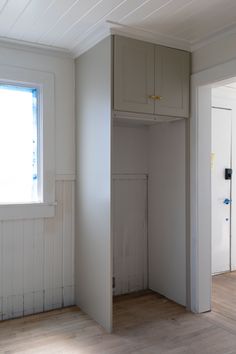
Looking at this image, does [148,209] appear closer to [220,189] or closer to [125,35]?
[220,189]

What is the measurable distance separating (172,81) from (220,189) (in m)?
1.75

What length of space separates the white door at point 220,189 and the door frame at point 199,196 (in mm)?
1095

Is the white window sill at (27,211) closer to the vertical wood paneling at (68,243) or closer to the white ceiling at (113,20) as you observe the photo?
the vertical wood paneling at (68,243)

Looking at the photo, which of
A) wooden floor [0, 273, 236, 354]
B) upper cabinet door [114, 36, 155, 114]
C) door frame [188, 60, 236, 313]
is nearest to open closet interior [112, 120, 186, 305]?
door frame [188, 60, 236, 313]

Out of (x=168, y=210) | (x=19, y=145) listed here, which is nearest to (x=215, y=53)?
(x=168, y=210)

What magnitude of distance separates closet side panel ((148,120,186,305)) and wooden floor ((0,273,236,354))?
0.83ft

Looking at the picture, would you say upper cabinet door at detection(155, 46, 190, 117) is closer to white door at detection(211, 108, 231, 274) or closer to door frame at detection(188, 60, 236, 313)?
door frame at detection(188, 60, 236, 313)

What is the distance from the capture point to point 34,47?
295cm

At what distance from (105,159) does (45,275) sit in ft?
4.05

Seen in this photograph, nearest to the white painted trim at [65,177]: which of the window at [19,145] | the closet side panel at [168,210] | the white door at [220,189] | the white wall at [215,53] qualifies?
the window at [19,145]

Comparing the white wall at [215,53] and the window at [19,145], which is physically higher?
the white wall at [215,53]

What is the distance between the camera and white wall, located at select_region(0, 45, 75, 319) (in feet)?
9.46

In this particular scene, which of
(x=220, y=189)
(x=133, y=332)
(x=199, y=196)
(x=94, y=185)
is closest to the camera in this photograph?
(x=133, y=332)

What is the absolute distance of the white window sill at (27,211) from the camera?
283 cm
